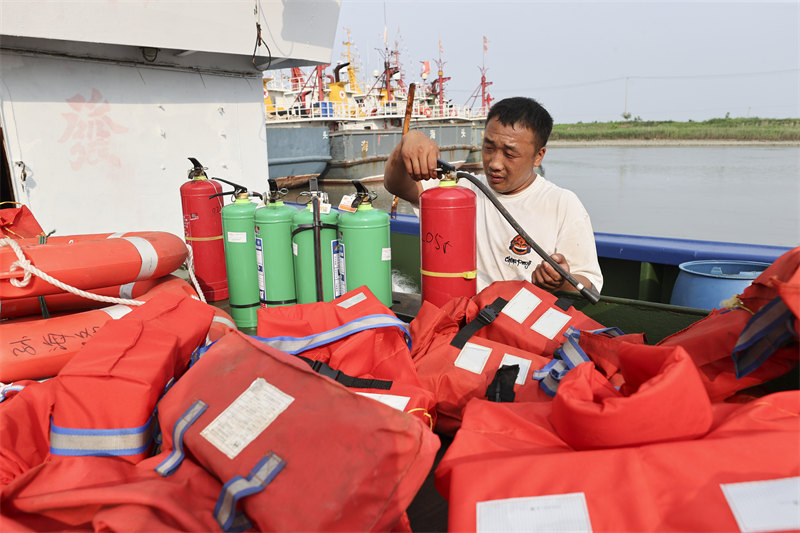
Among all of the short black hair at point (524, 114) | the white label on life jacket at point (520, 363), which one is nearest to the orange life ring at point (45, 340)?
the white label on life jacket at point (520, 363)

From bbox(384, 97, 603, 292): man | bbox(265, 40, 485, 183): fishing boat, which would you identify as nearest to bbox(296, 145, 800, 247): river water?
bbox(265, 40, 485, 183): fishing boat

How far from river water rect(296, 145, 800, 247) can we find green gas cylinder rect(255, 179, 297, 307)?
A: 4.15 metres

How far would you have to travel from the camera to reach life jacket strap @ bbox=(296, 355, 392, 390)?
5.06 ft

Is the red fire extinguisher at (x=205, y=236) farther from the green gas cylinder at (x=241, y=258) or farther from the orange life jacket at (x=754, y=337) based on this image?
the orange life jacket at (x=754, y=337)

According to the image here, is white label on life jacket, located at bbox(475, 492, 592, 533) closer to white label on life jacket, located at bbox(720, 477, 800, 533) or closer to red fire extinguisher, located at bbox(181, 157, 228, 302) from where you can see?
white label on life jacket, located at bbox(720, 477, 800, 533)

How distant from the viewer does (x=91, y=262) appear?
6.32 feet

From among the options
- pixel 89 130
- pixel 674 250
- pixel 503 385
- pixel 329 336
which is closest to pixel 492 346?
pixel 503 385

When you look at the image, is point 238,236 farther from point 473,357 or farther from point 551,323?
point 551,323

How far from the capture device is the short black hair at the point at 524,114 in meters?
2.50

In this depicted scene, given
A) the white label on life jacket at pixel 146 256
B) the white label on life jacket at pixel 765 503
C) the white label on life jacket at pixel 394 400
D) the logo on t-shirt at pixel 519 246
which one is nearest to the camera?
the white label on life jacket at pixel 765 503

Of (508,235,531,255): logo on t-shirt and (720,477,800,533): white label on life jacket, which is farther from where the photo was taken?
(508,235,531,255): logo on t-shirt

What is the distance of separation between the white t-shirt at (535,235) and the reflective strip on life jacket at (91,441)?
1.89m

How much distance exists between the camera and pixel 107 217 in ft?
16.0

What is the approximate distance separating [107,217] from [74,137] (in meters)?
0.80
